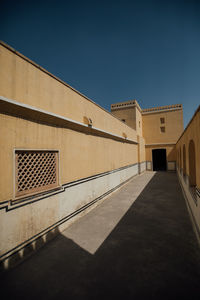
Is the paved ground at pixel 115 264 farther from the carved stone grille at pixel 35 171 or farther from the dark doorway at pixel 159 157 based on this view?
the dark doorway at pixel 159 157

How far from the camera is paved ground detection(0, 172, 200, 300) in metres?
2.46

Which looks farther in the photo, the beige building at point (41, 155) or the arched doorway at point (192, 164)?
the arched doorway at point (192, 164)

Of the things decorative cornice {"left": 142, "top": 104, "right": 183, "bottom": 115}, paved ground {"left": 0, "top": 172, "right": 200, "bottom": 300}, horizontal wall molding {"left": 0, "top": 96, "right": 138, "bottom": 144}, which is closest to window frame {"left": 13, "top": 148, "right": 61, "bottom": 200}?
horizontal wall molding {"left": 0, "top": 96, "right": 138, "bottom": 144}

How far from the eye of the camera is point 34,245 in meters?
3.54

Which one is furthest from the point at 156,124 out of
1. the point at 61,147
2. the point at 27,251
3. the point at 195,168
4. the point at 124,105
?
the point at 27,251

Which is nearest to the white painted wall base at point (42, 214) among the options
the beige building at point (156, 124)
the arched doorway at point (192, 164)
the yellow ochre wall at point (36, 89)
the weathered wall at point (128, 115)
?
the yellow ochre wall at point (36, 89)

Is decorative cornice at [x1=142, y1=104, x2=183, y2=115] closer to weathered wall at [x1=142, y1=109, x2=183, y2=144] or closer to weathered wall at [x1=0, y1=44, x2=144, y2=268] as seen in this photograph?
weathered wall at [x1=142, y1=109, x2=183, y2=144]

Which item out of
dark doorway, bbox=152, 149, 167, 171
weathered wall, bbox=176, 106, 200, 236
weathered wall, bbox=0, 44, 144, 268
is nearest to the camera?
weathered wall, bbox=0, 44, 144, 268

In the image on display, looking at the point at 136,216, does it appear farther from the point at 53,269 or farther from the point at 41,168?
the point at 41,168

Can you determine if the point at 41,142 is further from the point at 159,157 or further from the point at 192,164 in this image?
the point at 159,157

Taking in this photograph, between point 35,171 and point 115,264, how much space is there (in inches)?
104

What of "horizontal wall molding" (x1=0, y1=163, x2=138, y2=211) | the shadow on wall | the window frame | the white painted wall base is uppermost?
the window frame

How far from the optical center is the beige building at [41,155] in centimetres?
309

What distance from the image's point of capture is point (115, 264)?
3068 mm
